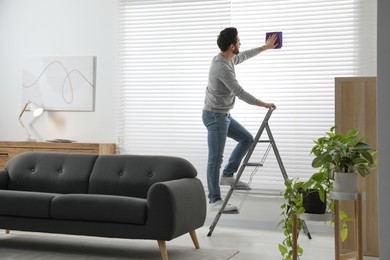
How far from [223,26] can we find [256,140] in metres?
1.69

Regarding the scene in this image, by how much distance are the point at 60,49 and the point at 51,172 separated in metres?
2.62

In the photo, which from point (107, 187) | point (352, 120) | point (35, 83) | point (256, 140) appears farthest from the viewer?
point (35, 83)

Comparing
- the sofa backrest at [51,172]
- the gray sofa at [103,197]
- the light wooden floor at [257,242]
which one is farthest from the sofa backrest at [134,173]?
the light wooden floor at [257,242]

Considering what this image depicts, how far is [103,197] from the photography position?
5.09m

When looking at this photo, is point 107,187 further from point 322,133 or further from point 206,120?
point 322,133

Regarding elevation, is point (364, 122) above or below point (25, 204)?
above

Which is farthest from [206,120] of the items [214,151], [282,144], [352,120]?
[352,120]

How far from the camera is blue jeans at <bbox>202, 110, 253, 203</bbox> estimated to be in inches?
253

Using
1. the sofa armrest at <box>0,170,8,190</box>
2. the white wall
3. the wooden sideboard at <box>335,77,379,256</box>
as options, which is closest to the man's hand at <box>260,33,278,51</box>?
the wooden sideboard at <box>335,77,379,256</box>

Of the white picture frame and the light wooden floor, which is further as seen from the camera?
the white picture frame

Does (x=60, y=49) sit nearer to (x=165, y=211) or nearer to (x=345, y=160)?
(x=165, y=211)

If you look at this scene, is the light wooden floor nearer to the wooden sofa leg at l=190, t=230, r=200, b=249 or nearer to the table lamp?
the wooden sofa leg at l=190, t=230, r=200, b=249

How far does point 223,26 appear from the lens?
7312 millimetres

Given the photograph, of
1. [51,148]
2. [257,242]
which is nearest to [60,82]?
[51,148]
